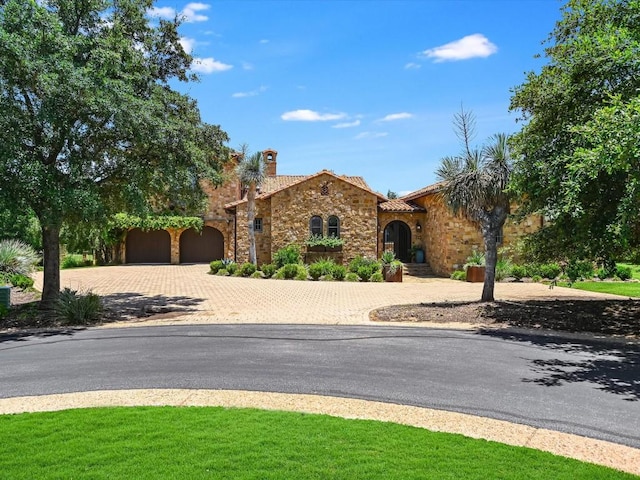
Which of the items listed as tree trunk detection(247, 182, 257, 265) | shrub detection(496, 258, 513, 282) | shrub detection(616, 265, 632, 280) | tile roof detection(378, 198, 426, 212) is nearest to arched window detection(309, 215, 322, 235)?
tree trunk detection(247, 182, 257, 265)

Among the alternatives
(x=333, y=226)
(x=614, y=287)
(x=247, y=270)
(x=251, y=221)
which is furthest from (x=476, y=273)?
(x=251, y=221)

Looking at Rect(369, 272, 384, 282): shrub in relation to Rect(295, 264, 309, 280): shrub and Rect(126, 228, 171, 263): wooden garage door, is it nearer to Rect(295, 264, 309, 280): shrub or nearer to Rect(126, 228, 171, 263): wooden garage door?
Rect(295, 264, 309, 280): shrub

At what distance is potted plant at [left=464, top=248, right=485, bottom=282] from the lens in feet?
72.5

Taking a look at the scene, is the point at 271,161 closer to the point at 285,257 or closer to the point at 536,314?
the point at 285,257

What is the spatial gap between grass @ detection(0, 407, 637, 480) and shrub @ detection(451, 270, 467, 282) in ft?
60.9

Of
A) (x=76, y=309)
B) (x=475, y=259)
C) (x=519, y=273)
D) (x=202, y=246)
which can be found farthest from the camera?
(x=202, y=246)

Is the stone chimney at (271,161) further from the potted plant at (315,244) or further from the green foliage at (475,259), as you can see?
the green foliage at (475,259)

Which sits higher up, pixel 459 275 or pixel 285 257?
pixel 285 257

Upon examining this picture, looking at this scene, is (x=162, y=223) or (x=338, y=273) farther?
(x=162, y=223)

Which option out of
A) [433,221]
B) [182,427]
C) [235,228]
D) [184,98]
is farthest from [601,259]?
[235,228]

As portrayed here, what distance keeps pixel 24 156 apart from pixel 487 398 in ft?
36.5

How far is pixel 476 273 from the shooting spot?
72.7 ft

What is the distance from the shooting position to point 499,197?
13.9m

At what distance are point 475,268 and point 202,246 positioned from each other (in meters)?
19.7
